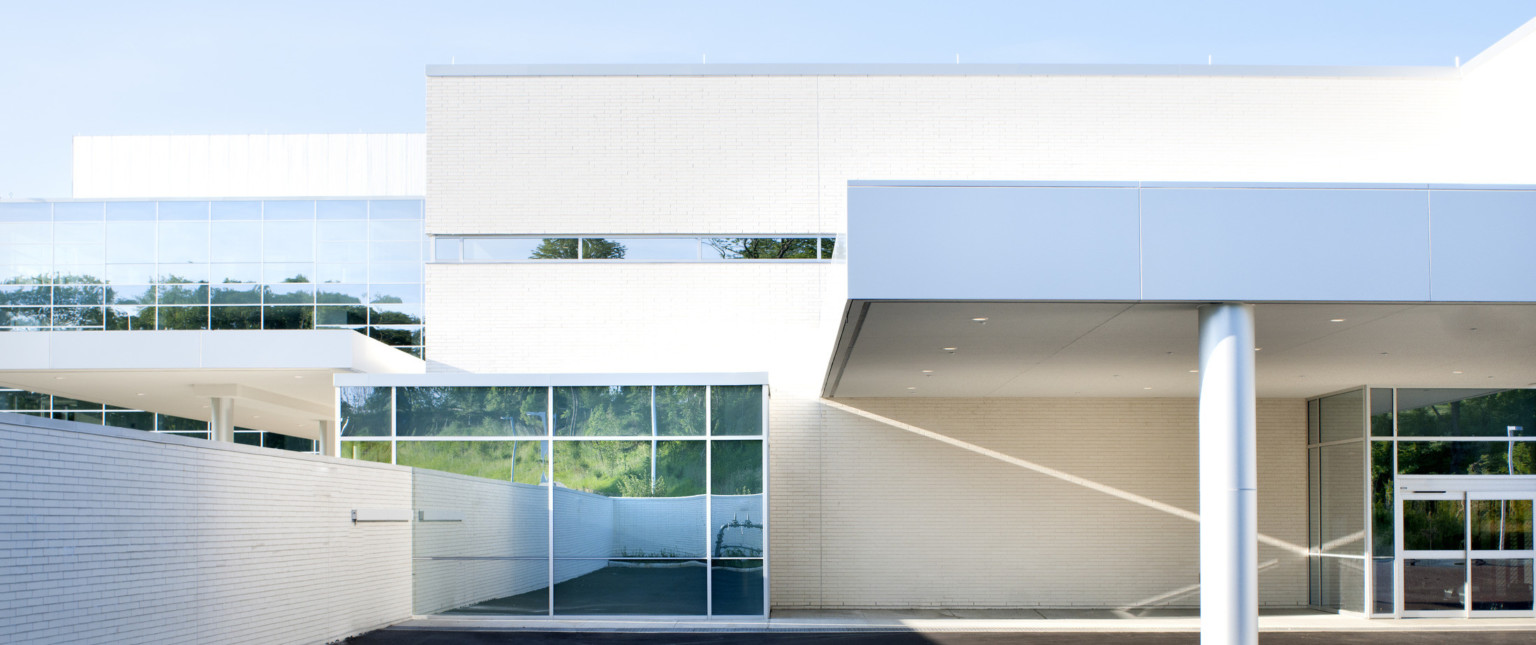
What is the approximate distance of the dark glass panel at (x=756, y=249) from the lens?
19250mm

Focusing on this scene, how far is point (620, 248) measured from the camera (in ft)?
63.3

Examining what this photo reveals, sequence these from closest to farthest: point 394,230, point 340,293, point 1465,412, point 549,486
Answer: point 549,486 < point 1465,412 < point 340,293 < point 394,230

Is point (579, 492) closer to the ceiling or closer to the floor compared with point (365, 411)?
closer to the floor

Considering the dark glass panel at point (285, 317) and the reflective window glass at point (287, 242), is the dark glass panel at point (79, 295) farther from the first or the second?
the reflective window glass at point (287, 242)

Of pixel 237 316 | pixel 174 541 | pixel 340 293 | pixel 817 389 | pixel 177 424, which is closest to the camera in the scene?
pixel 174 541

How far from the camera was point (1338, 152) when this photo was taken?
19266 millimetres

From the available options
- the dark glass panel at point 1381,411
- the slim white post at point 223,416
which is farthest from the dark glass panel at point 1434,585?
the slim white post at point 223,416

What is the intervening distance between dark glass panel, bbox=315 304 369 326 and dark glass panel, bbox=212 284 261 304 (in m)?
1.52

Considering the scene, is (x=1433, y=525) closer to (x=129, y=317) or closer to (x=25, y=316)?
(x=129, y=317)

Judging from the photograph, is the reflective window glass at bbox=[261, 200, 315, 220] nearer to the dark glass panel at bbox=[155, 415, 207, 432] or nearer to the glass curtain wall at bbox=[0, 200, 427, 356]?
the glass curtain wall at bbox=[0, 200, 427, 356]

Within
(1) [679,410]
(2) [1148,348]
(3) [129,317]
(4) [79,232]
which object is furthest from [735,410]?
(4) [79,232]

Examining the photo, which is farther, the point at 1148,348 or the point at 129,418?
the point at 129,418

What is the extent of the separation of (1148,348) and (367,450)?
1030 centimetres

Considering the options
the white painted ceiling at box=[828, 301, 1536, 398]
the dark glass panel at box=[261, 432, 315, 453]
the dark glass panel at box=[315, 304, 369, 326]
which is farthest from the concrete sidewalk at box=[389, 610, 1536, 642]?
the dark glass panel at box=[261, 432, 315, 453]
